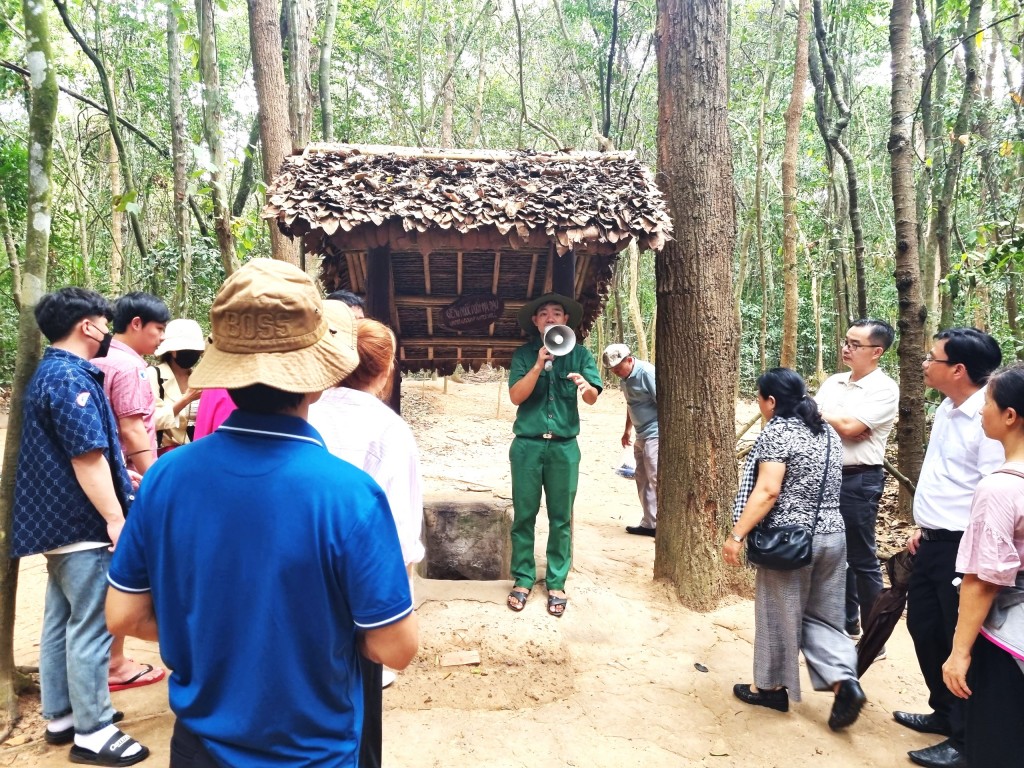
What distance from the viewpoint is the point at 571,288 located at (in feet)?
15.8

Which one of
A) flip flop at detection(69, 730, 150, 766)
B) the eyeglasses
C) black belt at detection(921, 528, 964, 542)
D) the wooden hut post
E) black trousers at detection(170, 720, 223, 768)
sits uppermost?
the wooden hut post

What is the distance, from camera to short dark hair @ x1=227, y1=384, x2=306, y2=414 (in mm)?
1336

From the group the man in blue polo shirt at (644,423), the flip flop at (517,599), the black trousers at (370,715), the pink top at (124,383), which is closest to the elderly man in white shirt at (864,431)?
the flip flop at (517,599)

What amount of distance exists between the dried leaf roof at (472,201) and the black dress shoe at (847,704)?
2608mm

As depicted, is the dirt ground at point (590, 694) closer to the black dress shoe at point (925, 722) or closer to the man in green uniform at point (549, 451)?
the black dress shoe at point (925, 722)

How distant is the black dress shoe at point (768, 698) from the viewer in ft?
10.9

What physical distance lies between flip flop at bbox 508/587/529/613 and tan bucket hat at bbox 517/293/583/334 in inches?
70.4

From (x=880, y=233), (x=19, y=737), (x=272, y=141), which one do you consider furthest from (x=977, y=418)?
(x=880, y=233)

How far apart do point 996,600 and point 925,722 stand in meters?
1.40

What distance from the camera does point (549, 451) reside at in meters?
4.35

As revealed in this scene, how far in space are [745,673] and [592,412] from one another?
12.8 meters

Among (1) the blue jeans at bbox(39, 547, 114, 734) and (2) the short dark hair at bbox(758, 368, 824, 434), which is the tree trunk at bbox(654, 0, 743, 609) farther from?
(1) the blue jeans at bbox(39, 547, 114, 734)

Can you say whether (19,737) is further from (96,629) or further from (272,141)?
(272,141)

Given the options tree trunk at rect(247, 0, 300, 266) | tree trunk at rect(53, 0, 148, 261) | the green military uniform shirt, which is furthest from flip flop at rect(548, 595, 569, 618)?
tree trunk at rect(53, 0, 148, 261)
